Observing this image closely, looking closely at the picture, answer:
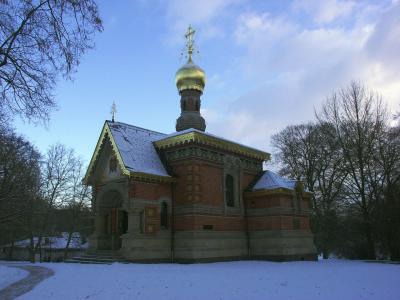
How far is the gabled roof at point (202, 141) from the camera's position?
971 inches

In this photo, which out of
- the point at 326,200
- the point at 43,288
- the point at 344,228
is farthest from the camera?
the point at 326,200

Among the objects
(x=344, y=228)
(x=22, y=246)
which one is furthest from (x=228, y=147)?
(x=22, y=246)

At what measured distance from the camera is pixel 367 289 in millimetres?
12008

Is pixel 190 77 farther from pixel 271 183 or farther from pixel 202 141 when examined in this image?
pixel 271 183

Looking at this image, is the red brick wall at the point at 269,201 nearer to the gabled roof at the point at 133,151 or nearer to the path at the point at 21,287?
the gabled roof at the point at 133,151

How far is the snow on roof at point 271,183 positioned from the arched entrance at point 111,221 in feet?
29.0

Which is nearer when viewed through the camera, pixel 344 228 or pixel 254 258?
pixel 254 258

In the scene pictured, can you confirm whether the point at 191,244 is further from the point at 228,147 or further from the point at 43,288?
the point at 43,288

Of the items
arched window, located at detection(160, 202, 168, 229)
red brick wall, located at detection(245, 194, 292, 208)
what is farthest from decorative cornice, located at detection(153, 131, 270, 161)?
arched window, located at detection(160, 202, 168, 229)

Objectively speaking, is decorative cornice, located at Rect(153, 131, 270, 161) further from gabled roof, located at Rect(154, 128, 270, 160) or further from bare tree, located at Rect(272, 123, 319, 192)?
bare tree, located at Rect(272, 123, 319, 192)

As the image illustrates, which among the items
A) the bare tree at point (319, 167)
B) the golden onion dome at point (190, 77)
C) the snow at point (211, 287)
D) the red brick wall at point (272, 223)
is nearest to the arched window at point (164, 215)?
the red brick wall at point (272, 223)

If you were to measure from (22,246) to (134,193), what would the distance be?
102 ft

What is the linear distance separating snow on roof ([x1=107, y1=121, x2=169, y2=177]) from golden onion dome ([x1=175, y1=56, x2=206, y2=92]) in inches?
200

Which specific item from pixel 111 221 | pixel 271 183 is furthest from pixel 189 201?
pixel 271 183
